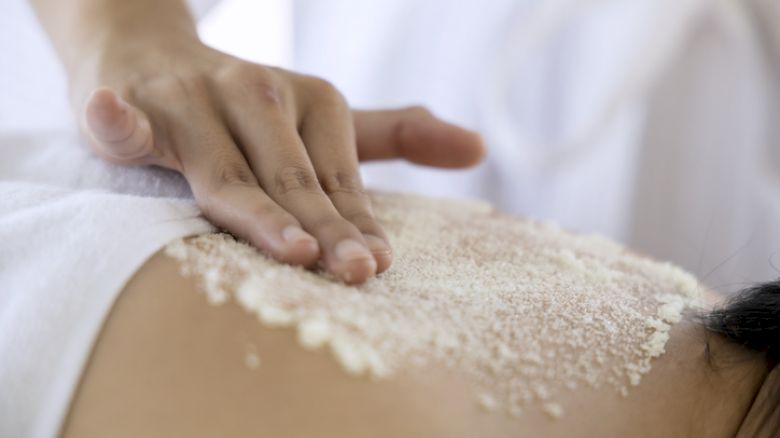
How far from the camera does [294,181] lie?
660 millimetres

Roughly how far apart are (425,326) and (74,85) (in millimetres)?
575

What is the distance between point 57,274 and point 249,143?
0.78ft

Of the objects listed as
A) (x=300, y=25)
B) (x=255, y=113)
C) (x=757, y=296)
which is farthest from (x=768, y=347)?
(x=300, y=25)

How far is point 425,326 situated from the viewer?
527 mm

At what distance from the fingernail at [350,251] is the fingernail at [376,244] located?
19mm

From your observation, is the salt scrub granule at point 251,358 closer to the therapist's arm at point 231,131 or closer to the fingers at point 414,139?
the therapist's arm at point 231,131

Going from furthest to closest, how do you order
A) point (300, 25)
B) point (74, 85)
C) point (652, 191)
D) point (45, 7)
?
point (300, 25) < point (652, 191) < point (45, 7) < point (74, 85)

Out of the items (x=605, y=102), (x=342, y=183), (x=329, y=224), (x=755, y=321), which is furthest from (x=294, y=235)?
(x=605, y=102)

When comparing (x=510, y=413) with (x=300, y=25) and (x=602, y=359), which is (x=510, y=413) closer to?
(x=602, y=359)

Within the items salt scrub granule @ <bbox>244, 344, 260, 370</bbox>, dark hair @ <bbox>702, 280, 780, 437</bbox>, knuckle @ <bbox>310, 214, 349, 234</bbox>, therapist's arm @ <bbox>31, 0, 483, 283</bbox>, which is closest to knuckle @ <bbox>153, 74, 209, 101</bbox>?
therapist's arm @ <bbox>31, 0, 483, 283</bbox>

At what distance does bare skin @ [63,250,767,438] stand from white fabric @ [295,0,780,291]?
0.86 m

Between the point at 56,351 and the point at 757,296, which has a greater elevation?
the point at 757,296

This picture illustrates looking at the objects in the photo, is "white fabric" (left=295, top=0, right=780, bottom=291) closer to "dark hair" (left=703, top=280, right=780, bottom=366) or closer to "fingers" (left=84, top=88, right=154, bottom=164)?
"dark hair" (left=703, top=280, right=780, bottom=366)

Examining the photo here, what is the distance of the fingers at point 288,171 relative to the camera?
574 mm
